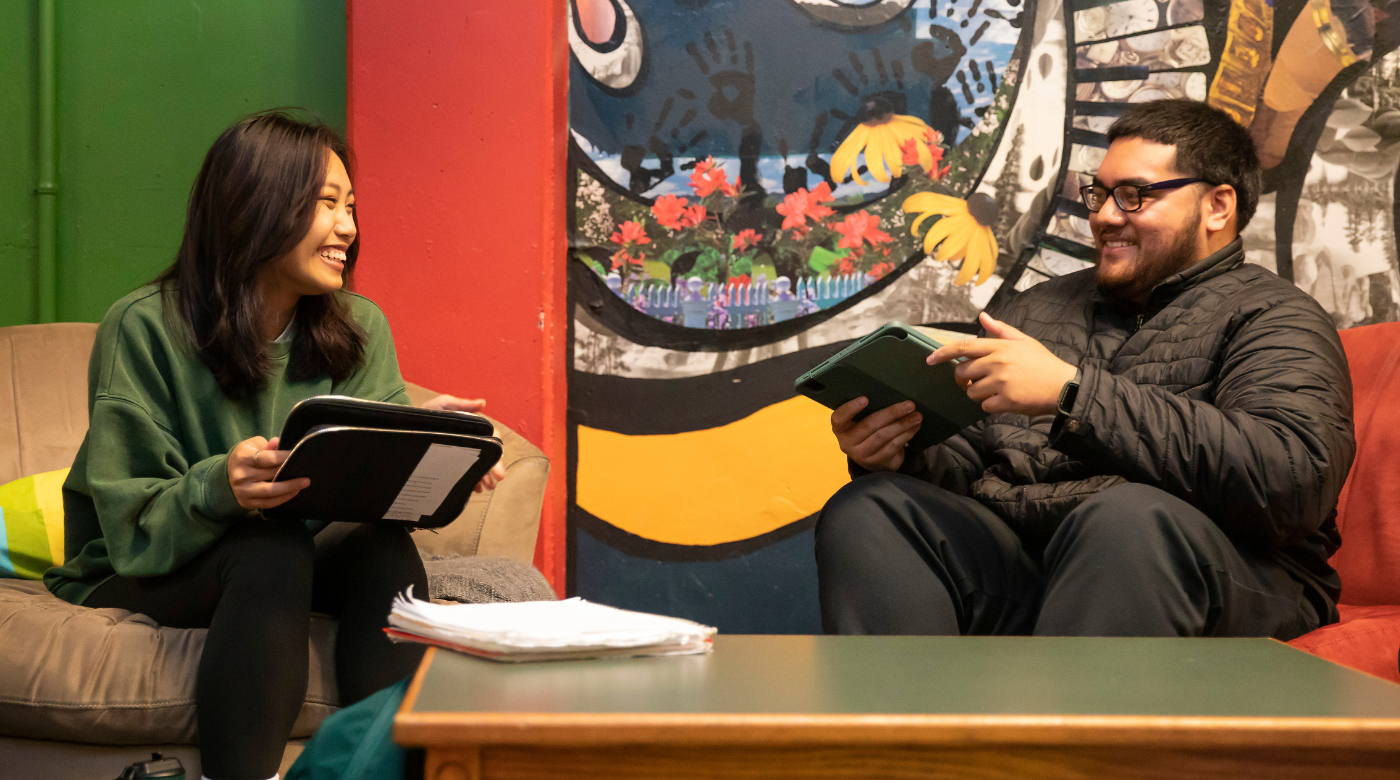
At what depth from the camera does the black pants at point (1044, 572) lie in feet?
4.37

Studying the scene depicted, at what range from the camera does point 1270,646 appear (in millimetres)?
1091

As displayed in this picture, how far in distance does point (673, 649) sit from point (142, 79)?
2.40 m

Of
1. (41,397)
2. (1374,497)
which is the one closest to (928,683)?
(1374,497)

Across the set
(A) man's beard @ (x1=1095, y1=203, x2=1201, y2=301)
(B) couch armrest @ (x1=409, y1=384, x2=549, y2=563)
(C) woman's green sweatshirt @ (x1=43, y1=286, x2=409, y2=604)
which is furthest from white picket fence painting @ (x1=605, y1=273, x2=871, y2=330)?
(C) woman's green sweatshirt @ (x1=43, y1=286, x2=409, y2=604)

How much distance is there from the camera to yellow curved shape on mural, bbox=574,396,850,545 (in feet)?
7.89

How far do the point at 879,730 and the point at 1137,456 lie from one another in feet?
2.90

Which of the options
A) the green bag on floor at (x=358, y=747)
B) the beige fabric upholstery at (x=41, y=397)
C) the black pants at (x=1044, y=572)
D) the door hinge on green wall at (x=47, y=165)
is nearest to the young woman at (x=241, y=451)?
the green bag on floor at (x=358, y=747)

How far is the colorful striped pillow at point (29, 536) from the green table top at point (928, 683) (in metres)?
1.27

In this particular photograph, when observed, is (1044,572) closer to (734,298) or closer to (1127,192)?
(1127,192)

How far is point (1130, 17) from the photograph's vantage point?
7.58 feet

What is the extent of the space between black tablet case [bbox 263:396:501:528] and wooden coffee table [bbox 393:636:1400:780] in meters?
0.55

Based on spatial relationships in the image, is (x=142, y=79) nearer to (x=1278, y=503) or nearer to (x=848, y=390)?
(x=848, y=390)

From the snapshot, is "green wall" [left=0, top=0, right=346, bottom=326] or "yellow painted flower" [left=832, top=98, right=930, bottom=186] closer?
"yellow painted flower" [left=832, top=98, right=930, bottom=186]

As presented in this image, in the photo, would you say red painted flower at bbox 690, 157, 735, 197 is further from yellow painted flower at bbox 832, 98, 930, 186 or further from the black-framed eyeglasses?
the black-framed eyeglasses
